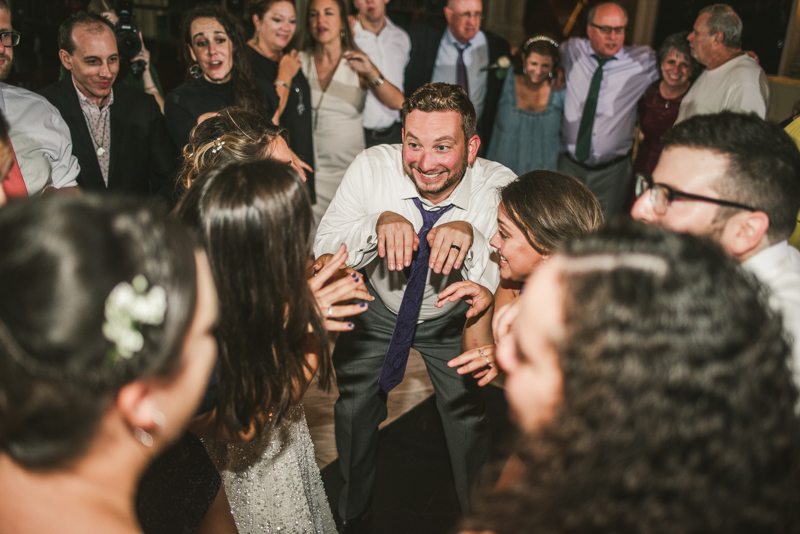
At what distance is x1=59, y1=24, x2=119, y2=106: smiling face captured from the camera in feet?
8.08

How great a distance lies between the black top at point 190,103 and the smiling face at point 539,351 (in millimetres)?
2452

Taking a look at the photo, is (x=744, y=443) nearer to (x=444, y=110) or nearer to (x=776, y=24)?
(x=444, y=110)

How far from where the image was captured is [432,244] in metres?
1.66

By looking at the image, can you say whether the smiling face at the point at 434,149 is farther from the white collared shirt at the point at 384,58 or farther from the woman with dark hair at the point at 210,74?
the white collared shirt at the point at 384,58

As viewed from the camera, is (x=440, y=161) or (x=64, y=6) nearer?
(x=440, y=161)

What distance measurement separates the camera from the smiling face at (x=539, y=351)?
0.64 m

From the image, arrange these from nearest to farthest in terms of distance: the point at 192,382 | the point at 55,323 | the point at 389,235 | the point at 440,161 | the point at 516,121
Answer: the point at 55,323 < the point at 192,382 < the point at 389,235 < the point at 440,161 < the point at 516,121

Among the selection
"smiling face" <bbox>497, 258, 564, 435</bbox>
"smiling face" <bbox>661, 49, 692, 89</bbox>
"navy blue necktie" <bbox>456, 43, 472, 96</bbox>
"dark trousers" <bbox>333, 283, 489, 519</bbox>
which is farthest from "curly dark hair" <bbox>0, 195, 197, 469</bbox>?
"smiling face" <bbox>661, 49, 692, 89</bbox>

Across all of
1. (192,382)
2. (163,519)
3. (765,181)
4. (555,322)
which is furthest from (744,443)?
(163,519)

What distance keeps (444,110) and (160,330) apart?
1490 mm

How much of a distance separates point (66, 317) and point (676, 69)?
3.80 m

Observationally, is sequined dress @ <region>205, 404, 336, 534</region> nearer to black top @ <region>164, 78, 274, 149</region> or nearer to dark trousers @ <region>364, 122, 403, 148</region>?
black top @ <region>164, 78, 274, 149</region>

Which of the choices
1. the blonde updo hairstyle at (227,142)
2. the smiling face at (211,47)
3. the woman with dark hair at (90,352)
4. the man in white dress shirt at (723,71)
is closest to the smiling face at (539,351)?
the woman with dark hair at (90,352)

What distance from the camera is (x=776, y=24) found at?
5371 millimetres
